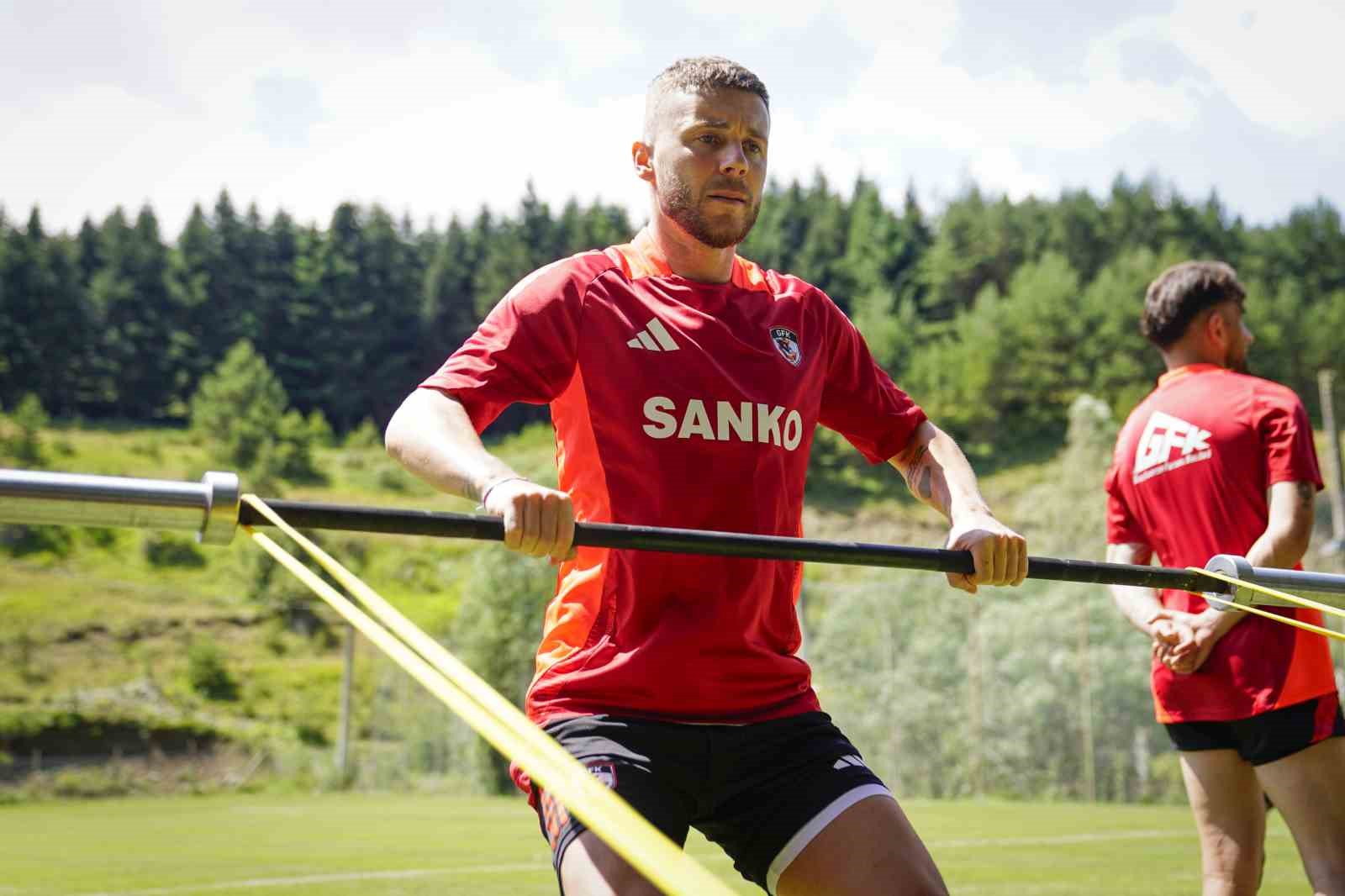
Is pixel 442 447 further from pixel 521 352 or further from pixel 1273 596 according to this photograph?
pixel 1273 596

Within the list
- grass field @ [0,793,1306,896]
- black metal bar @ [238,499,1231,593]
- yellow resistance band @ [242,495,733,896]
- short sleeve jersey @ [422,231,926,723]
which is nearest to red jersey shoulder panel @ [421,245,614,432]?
short sleeve jersey @ [422,231,926,723]

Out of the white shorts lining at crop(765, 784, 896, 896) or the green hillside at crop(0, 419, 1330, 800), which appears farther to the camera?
the green hillside at crop(0, 419, 1330, 800)

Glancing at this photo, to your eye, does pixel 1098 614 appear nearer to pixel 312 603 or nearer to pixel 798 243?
pixel 312 603

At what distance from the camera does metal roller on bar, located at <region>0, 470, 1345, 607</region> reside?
2.17 m

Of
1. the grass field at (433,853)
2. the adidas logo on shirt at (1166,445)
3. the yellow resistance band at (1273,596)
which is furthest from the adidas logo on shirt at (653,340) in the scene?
the grass field at (433,853)

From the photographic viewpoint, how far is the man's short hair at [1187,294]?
464cm

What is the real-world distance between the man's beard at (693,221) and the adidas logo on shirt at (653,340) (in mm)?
237

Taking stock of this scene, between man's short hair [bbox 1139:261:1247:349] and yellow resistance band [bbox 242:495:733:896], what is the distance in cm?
329

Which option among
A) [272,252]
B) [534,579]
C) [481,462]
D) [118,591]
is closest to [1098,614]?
[534,579]

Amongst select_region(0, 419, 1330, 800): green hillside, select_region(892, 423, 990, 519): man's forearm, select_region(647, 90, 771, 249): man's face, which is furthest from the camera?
select_region(0, 419, 1330, 800): green hillside

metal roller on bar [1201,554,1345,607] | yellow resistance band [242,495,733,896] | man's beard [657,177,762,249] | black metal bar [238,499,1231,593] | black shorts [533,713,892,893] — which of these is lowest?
black shorts [533,713,892,893]

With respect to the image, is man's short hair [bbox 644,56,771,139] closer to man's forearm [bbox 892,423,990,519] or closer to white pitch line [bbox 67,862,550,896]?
man's forearm [bbox 892,423,990,519]

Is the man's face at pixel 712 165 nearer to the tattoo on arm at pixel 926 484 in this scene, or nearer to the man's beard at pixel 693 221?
the man's beard at pixel 693 221

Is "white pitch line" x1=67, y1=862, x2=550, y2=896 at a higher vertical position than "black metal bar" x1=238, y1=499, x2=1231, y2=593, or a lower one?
lower
